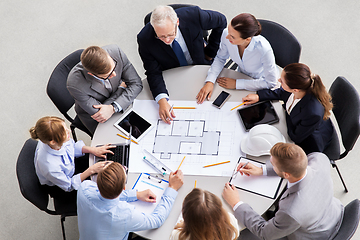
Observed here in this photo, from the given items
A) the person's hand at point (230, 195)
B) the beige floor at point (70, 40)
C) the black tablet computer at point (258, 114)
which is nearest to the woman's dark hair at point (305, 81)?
the black tablet computer at point (258, 114)

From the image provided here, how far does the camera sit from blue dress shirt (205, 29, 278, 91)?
2.23 metres

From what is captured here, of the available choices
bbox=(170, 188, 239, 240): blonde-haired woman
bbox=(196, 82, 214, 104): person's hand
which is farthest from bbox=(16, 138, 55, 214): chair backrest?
bbox=(196, 82, 214, 104): person's hand

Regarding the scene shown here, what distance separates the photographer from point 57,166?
2033 millimetres

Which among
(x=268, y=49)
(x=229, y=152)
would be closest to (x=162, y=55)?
(x=268, y=49)

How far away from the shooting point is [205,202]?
152cm

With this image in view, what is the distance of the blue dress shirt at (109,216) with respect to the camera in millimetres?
1750

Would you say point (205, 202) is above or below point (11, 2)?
Result: below

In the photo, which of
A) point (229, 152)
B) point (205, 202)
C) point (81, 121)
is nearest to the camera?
point (205, 202)

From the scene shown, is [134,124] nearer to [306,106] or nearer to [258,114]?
[258,114]

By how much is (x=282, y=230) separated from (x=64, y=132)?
4.85ft

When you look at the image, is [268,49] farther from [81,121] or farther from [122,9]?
[122,9]

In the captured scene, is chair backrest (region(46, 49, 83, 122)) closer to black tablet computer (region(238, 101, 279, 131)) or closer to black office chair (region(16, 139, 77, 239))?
black office chair (region(16, 139, 77, 239))

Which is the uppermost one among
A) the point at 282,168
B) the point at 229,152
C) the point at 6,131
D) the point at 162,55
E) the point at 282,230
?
the point at 162,55

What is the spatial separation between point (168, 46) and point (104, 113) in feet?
2.41
